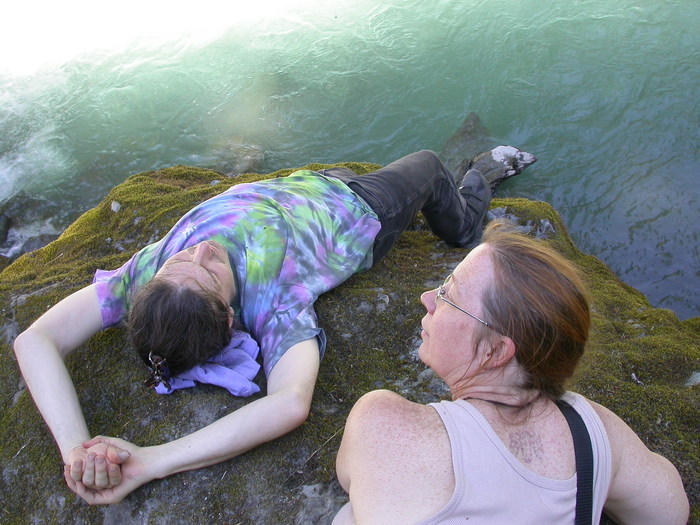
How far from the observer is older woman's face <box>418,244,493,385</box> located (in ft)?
7.93

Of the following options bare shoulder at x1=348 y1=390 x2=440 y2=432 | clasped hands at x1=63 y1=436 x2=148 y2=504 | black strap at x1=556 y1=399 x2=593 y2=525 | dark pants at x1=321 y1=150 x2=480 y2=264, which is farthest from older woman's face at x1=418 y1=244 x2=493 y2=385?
dark pants at x1=321 y1=150 x2=480 y2=264

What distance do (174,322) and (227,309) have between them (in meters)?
0.38

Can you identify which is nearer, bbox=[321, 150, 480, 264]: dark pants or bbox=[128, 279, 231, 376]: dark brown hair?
bbox=[128, 279, 231, 376]: dark brown hair

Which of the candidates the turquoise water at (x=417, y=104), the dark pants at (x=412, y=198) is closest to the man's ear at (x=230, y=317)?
the dark pants at (x=412, y=198)

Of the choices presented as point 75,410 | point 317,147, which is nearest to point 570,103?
point 317,147

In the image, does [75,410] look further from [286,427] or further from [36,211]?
[36,211]

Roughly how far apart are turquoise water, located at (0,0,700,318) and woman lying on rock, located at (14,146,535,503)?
4.10 metres

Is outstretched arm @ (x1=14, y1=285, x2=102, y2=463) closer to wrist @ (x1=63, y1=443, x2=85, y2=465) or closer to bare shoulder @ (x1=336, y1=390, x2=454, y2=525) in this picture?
wrist @ (x1=63, y1=443, x2=85, y2=465)

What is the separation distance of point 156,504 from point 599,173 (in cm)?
740

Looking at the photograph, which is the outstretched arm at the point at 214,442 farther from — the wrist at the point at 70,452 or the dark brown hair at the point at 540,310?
the dark brown hair at the point at 540,310

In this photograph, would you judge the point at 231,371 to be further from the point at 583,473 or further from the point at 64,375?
the point at 583,473

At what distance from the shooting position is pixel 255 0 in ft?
47.5

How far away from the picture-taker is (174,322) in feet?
10.8

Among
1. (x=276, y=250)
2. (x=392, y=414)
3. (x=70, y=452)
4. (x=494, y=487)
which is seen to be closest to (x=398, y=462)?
(x=392, y=414)
